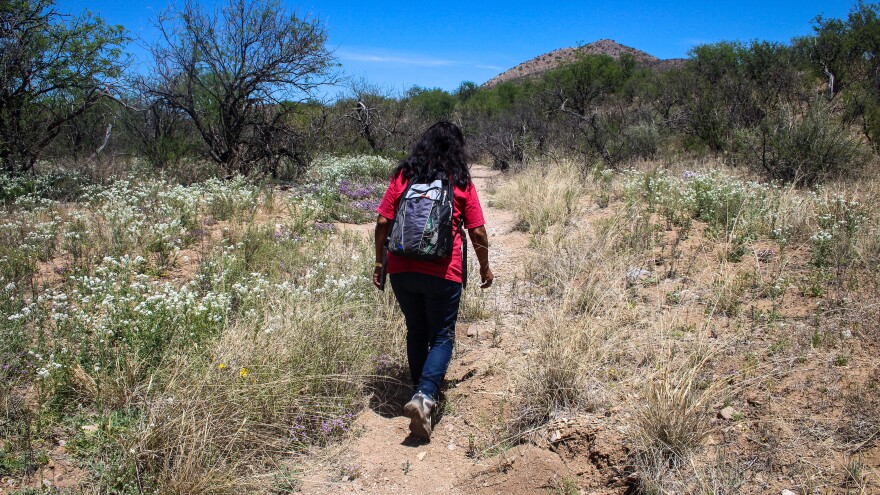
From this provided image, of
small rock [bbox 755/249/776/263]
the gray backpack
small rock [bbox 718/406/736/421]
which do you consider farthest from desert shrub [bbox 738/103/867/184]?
the gray backpack

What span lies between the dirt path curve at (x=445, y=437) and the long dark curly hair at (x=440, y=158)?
1.31m

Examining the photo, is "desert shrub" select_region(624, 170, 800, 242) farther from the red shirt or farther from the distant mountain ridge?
the distant mountain ridge

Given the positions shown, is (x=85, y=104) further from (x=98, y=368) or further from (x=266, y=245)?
(x=98, y=368)

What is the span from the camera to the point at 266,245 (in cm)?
594

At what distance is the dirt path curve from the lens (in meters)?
2.80

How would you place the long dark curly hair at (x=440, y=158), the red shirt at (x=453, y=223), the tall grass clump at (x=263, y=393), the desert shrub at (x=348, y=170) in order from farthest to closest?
the desert shrub at (x=348, y=170) < the long dark curly hair at (x=440, y=158) < the red shirt at (x=453, y=223) < the tall grass clump at (x=263, y=393)

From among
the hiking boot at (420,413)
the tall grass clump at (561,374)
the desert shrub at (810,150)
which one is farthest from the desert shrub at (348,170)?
the hiking boot at (420,413)

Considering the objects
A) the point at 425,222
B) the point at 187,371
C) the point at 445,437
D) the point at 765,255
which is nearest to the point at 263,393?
the point at 187,371

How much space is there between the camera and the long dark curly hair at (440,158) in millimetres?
3168

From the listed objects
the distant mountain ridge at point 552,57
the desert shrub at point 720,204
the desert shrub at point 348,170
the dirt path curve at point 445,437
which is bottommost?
the dirt path curve at point 445,437

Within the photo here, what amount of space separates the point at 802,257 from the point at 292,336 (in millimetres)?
4562

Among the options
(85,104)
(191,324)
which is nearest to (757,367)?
(191,324)

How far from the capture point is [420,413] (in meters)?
2.99

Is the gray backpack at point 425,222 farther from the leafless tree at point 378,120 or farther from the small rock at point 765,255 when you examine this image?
the leafless tree at point 378,120
